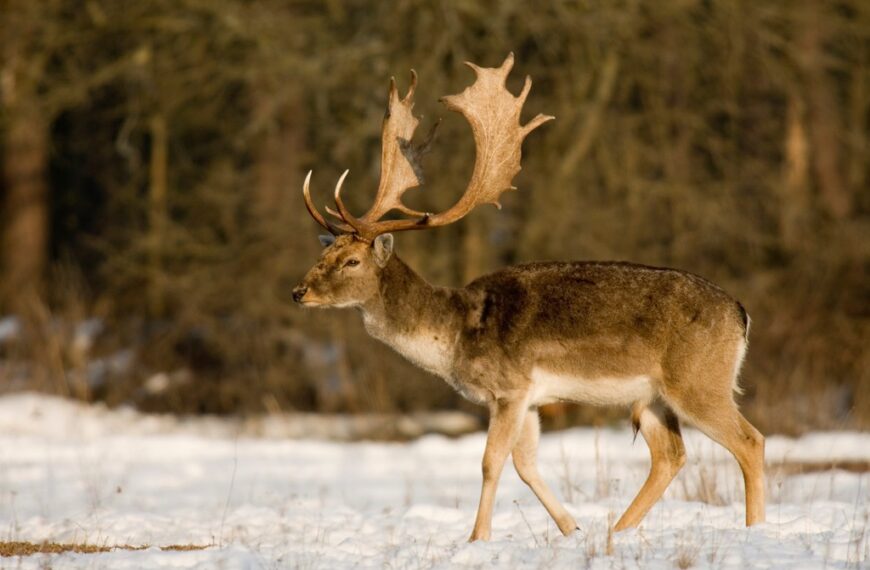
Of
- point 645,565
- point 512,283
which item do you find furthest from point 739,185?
point 645,565

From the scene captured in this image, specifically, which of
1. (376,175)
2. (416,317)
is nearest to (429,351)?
(416,317)

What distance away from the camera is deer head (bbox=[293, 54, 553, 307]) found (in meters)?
8.99

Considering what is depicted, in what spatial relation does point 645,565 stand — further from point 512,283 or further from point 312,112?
point 312,112

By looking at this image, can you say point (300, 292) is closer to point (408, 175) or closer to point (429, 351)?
point (429, 351)

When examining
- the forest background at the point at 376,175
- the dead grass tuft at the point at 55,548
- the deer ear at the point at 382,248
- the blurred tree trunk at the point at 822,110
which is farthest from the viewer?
the blurred tree trunk at the point at 822,110

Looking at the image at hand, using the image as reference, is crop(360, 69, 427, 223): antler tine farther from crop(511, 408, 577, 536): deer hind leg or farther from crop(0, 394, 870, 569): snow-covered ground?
crop(0, 394, 870, 569): snow-covered ground

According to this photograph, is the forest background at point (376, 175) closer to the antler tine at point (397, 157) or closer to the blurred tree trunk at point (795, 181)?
the blurred tree trunk at point (795, 181)

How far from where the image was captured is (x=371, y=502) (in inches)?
447

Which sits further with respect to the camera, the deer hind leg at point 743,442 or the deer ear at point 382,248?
the deer ear at point 382,248

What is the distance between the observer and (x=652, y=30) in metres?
19.5

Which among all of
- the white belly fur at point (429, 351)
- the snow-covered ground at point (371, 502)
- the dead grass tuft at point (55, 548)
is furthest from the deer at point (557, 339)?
the dead grass tuft at point (55, 548)

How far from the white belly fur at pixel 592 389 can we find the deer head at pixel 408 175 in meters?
1.29

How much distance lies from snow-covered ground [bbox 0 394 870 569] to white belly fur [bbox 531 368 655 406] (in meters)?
0.81

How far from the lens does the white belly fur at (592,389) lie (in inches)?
333
